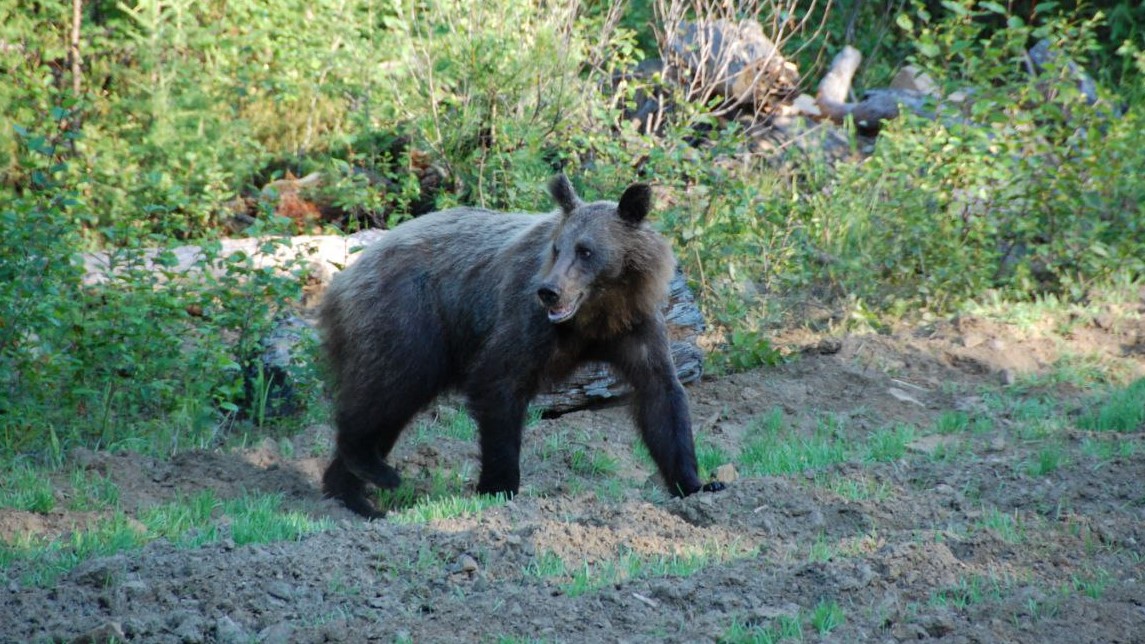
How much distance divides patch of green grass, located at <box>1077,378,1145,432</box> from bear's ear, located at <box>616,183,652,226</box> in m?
3.25

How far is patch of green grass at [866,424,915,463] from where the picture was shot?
7.26 metres

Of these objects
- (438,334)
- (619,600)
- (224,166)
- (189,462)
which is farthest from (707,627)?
(224,166)

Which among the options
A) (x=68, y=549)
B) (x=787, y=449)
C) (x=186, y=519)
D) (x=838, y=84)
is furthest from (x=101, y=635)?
(x=838, y=84)

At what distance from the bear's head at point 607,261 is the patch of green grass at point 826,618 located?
244cm

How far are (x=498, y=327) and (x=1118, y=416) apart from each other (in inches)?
156

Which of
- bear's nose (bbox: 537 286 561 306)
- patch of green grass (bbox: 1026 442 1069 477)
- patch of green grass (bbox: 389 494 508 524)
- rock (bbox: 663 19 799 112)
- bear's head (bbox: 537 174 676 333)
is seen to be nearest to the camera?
patch of green grass (bbox: 389 494 508 524)

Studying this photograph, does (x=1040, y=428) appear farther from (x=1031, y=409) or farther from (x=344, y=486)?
(x=344, y=486)

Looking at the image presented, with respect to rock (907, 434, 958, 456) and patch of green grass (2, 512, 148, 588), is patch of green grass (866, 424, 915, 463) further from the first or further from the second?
patch of green grass (2, 512, 148, 588)

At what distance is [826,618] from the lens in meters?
4.29

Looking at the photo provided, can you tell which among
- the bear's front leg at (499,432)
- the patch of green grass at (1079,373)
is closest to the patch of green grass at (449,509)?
the bear's front leg at (499,432)

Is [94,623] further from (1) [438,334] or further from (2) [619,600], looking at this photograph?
(1) [438,334]

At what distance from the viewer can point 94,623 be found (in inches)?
165

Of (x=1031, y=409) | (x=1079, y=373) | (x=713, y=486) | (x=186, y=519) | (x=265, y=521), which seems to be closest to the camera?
(x=265, y=521)

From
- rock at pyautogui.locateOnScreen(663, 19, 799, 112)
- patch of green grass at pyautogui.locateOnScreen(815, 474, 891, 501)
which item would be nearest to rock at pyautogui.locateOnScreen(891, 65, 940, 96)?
rock at pyautogui.locateOnScreen(663, 19, 799, 112)
